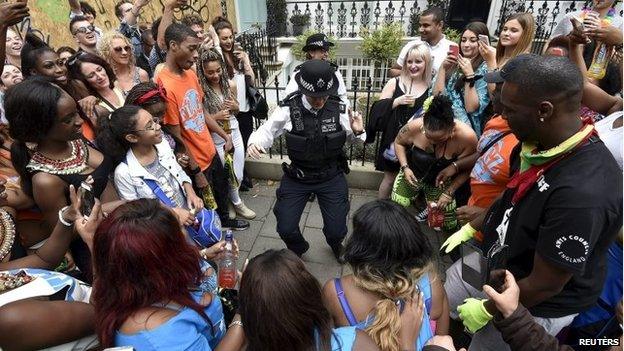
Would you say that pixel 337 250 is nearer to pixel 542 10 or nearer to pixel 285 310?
pixel 285 310

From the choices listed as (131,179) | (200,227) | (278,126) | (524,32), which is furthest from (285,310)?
(524,32)

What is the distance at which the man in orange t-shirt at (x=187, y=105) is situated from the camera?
127 inches

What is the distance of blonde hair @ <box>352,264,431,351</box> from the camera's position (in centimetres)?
148

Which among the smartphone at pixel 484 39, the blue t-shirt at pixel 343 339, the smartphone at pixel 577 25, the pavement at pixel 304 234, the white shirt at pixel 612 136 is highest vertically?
the smartphone at pixel 577 25

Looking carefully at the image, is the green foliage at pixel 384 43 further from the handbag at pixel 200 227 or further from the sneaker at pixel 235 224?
the handbag at pixel 200 227

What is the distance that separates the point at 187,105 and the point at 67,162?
125 centimetres

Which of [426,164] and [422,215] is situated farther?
[422,215]

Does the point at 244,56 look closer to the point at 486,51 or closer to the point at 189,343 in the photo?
the point at 486,51

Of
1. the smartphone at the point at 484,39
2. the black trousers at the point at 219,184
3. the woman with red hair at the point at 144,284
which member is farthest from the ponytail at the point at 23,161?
the smartphone at the point at 484,39

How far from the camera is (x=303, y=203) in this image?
341 centimetres

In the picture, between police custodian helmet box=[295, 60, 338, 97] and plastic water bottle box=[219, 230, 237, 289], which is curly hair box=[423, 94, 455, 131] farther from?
plastic water bottle box=[219, 230, 237, 289]

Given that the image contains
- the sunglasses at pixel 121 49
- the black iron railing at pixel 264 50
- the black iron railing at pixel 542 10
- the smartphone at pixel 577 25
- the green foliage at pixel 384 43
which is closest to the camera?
the smartphone at pixel 577 25

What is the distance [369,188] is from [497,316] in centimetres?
334

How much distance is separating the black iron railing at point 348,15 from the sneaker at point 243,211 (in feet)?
26.8
